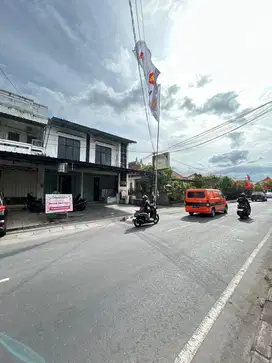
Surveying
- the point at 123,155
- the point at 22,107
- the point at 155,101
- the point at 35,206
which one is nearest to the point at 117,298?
the point at 35,206

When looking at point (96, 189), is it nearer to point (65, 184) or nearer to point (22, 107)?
point (65, 184)

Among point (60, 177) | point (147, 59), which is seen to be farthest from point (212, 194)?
point (60, 177)

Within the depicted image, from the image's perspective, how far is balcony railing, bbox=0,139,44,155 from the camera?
1180cm

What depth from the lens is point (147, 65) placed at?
11539 mm

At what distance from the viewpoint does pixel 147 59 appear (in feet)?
36.9

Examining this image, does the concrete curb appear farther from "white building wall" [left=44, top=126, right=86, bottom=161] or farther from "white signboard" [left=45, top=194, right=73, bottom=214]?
"white building wall" [left=44, top=126, right=86, bottom=161]

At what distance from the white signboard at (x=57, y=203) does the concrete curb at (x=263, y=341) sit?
381 inches

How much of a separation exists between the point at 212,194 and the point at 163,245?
7.66 m

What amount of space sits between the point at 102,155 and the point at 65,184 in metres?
4.66

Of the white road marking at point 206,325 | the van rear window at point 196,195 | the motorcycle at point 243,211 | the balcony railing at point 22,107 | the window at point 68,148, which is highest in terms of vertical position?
the balcony railing at point 22,107

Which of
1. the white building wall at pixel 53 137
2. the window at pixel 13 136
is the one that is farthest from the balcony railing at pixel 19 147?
the window at pixel 13 136

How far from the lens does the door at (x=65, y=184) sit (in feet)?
54.9

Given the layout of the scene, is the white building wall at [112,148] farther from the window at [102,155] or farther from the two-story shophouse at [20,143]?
the two-story shophouse at [20,143]

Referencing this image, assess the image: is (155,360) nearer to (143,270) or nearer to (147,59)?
(143,270)
